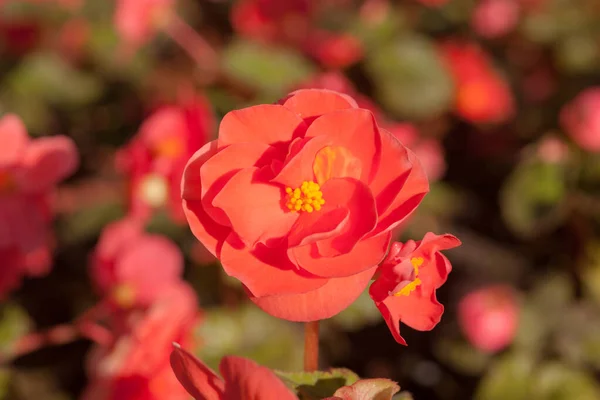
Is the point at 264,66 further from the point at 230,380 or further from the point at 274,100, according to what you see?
the point at 230,380

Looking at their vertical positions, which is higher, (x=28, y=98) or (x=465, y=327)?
(x=28, y=98)

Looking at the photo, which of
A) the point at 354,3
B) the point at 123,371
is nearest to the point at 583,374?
the point at 123,371

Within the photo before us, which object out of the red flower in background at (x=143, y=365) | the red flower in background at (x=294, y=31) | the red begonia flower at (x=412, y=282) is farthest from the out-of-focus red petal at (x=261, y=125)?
the red flower in background at (x=294, y=31)

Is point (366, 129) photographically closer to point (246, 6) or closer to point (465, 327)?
point (465, 327)

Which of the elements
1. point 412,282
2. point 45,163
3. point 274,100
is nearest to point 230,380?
point 412,282

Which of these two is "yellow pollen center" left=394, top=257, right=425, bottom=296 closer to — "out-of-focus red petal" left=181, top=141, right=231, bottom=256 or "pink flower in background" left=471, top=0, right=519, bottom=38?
"out-of-focus red petal" left=181, top=141, right=231, bottom=256

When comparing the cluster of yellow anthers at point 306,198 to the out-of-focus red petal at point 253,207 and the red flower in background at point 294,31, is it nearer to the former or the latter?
the out-of-focus red petal at point 253,207
